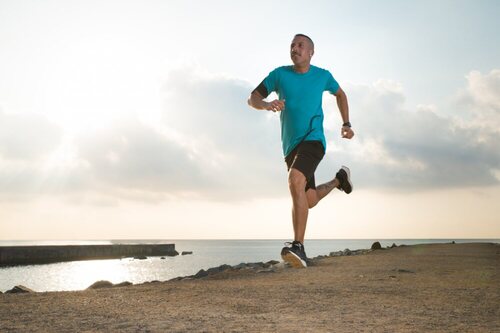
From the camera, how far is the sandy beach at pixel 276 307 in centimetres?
310

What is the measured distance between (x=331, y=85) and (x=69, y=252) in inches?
3295

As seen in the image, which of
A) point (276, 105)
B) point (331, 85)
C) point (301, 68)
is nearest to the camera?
point (276, 105)

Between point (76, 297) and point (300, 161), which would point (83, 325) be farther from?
point (300, 161)

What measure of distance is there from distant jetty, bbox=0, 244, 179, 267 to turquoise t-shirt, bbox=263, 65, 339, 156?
7234cm

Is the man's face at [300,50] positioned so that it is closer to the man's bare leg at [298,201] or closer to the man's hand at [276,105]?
the man's hand at [276,105]

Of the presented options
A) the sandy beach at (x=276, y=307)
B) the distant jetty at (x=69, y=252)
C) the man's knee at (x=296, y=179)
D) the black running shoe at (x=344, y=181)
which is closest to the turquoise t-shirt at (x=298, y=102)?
the man's knee at (x=296, y=179)

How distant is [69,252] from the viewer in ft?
269

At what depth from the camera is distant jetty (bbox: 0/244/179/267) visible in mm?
69375

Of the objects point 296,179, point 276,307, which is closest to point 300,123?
point 296,179

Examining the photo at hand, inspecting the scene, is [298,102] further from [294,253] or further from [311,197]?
[294,253]

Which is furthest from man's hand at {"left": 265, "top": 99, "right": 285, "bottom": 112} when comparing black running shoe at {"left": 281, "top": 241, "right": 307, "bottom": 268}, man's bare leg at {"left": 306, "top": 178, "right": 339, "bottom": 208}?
black running shoe at {"left": 281, "top": 241, "right": 307, "bottom": 268}

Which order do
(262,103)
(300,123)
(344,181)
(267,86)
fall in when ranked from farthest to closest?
(344,181)
(267,86)
(300,123)
(262,103)

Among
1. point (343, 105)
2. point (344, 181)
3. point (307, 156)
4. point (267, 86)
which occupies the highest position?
point (267, 86)

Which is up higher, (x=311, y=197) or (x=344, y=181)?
(x=344, y=181)
